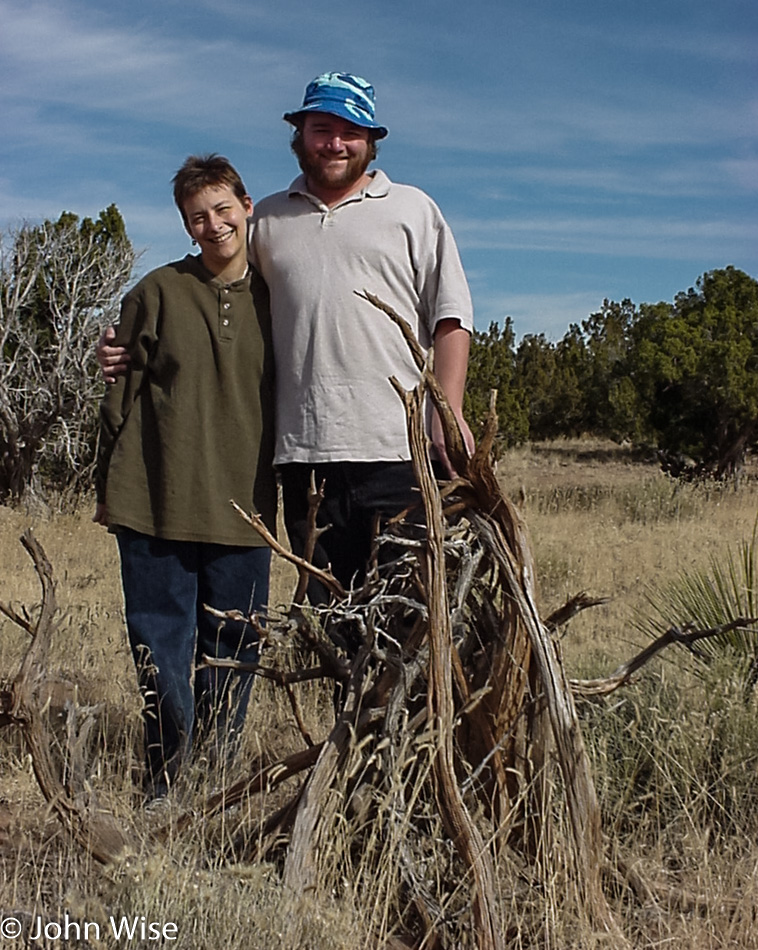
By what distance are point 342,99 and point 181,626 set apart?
175cm

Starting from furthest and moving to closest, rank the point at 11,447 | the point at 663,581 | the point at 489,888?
the point at 11,447
the point at 663,581
the point at 489,888

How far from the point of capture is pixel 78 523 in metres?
10.8

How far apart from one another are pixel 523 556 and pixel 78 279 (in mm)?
11414

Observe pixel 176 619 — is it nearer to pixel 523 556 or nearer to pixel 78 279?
pixel 523 556

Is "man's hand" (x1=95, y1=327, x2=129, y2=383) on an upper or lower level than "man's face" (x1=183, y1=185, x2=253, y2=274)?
lower

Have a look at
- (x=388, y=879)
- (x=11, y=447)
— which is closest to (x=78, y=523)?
(x=11, y=447)

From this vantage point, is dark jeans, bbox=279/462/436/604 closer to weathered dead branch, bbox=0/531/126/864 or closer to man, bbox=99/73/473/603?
man, bbox=99/73/473/603

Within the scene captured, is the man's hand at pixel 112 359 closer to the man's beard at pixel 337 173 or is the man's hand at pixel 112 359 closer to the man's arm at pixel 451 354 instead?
the man's beard at pixel 337 173

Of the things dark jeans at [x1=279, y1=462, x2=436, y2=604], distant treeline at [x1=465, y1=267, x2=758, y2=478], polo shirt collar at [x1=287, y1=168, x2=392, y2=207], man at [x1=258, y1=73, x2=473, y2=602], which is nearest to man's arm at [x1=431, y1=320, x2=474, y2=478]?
man at [x1=258, y1=73, x2=473, y2=602]

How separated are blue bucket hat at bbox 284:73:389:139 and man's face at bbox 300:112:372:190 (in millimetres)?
32

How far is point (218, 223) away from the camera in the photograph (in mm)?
3447

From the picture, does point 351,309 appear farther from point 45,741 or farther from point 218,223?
point 45,741

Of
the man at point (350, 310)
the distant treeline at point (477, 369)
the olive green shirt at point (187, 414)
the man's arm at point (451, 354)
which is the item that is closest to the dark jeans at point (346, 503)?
the man at point (350, 310)

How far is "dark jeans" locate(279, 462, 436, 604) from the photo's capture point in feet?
11.5
